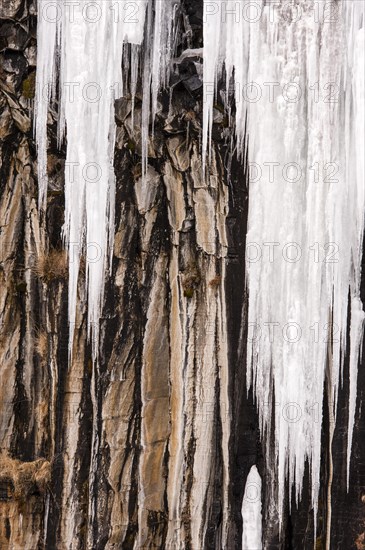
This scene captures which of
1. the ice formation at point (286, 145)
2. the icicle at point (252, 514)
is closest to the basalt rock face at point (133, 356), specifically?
the icicle at point (252, 514)

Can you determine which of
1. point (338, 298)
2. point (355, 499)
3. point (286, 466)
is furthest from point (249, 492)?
point (338, 298)

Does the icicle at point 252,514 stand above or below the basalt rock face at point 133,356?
below

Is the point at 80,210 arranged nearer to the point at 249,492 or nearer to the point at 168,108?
the point at 168,108

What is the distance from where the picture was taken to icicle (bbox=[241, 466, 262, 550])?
27.1 feet

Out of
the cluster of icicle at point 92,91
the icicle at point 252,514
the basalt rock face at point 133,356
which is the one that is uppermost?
the cluster of icicle at point 92,91

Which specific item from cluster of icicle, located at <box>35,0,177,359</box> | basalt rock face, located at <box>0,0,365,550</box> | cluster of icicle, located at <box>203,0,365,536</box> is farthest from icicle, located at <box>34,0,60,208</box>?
cluster of icicle, located at <box>203,0,365,536</box>

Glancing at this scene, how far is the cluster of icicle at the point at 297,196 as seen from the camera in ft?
26.2

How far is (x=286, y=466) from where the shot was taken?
818cm

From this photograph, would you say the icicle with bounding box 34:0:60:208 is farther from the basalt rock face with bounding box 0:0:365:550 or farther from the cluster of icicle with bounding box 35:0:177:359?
the basalt rock face with bounding box 0:0:365:550

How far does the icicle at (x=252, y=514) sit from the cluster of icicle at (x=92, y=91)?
2.31 metres

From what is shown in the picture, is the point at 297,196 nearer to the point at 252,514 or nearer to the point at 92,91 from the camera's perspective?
the point at 92,91

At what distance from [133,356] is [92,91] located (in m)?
3.08

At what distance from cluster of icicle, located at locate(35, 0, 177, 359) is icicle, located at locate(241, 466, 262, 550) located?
231cm

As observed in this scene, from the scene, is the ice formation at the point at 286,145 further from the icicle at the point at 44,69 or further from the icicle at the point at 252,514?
the icicle at the point at 252,514
